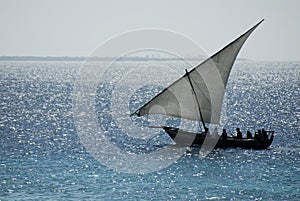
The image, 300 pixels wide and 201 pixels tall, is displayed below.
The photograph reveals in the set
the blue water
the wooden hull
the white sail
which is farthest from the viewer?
the wooden hull

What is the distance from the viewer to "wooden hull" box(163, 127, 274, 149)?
69375mm

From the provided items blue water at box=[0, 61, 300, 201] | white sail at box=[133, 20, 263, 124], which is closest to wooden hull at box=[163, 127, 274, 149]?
blue water at box=[0, 61, 300, 201]

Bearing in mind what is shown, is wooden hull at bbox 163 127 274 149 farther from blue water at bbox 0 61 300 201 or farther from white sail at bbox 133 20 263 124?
white sail at bbox 133 20 263 124

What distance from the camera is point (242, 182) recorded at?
5466cm

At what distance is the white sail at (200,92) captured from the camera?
6669 cm

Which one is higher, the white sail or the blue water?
the white sail

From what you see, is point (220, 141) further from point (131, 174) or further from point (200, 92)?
point (131, 174)

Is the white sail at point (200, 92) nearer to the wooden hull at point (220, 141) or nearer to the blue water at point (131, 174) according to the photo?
the wooden hull at point (220, 141)

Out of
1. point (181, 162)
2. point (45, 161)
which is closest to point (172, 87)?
point (181, 162)

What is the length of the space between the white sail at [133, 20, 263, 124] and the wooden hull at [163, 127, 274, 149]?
7.61ft

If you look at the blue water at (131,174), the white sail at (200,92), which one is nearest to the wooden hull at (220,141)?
the blue water at (131,174)

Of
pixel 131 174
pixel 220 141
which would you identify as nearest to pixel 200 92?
pixel 220 141

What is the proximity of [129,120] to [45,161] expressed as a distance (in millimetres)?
36933

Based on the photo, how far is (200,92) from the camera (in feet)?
224
